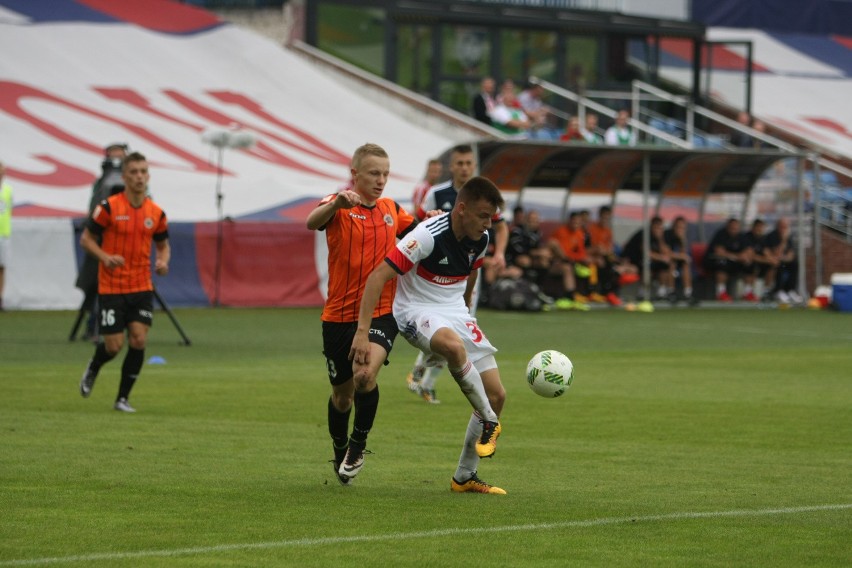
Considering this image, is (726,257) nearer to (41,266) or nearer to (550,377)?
(41,266)

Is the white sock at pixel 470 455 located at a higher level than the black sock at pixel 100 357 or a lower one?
higher

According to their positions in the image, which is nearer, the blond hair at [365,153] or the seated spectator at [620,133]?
the blond hair at [365,153]

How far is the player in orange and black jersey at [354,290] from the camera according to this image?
8477 mm

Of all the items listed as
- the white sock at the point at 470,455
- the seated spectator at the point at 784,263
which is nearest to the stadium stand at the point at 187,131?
the seated spectator at the point at 784,263

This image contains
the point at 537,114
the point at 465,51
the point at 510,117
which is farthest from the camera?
the point at 465,51

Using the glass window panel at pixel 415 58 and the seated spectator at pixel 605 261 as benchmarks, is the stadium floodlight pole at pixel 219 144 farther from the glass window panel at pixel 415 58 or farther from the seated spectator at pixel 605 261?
the glass window panel at pixel 415 58

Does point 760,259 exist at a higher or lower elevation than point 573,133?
lower

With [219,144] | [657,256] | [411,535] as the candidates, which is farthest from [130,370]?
[657,256]

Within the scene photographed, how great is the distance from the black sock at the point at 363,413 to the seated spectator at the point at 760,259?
23342mm

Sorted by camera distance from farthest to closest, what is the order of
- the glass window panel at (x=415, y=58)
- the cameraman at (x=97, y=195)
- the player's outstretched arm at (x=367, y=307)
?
the glass window panel at (x=415, y=58) → the cameraman at (x=97, y=195) → the player's outstretched arm at (x=367, y=307)

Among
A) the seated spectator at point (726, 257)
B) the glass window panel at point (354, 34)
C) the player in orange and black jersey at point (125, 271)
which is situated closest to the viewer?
the player in orange and black jersey at point (125, 271)

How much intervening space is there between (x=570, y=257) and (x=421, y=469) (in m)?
19.2

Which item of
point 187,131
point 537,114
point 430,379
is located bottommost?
point 430,379

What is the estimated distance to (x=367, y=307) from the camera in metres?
8.04
